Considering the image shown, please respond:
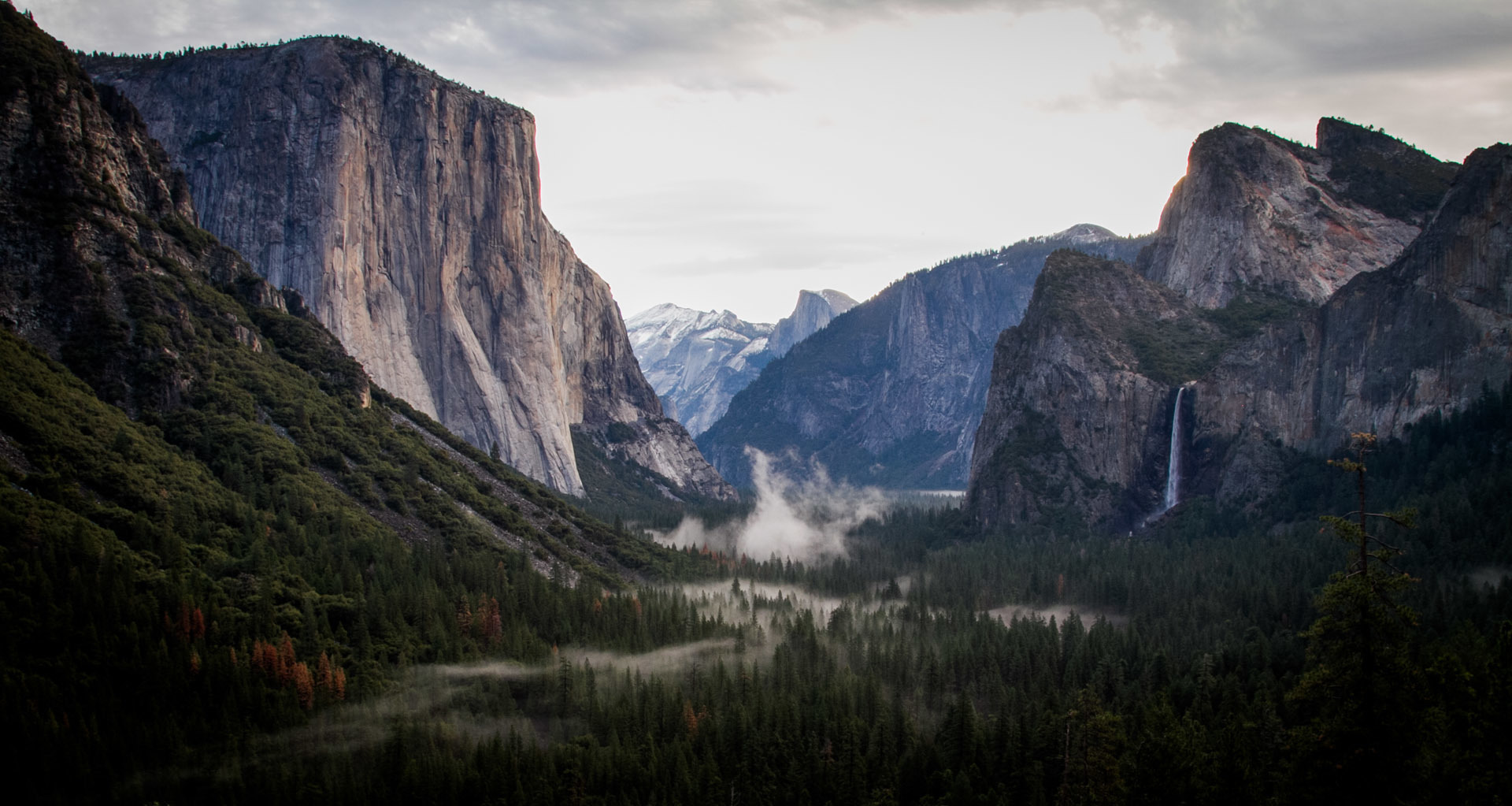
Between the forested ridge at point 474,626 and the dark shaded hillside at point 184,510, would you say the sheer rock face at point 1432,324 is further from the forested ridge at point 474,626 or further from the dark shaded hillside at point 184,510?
the dark shaded hillside at point 184,510

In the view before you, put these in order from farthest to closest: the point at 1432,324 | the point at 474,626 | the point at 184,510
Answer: the point at 1432,324, the point at 474,626, the point at 184,510

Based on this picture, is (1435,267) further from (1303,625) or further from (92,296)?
(92,296)

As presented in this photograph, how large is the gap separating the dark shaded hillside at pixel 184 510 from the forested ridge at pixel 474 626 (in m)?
0.36

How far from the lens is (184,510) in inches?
4387

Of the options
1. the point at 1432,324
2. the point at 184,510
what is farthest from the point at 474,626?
the point at 1432,324

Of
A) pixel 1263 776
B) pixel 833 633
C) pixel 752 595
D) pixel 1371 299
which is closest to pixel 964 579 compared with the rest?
pixel 752 595

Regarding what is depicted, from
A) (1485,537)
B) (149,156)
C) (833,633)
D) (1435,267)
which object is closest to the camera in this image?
(1485,537)

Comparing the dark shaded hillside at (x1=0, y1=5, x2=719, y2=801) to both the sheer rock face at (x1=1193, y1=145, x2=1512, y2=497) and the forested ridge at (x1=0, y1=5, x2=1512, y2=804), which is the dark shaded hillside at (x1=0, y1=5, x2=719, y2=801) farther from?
the sheer rock face at (x1=1193, y1=145, x2=1512, y2=497)

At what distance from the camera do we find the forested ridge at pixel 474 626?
2963 inches

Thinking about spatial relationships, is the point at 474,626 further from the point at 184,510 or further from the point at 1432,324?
the point at 1432,324

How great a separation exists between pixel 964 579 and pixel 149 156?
124 metres

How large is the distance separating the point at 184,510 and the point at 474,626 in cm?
2883

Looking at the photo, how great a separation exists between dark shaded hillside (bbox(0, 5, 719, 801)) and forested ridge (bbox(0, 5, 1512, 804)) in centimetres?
36

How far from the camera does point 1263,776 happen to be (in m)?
68.4
